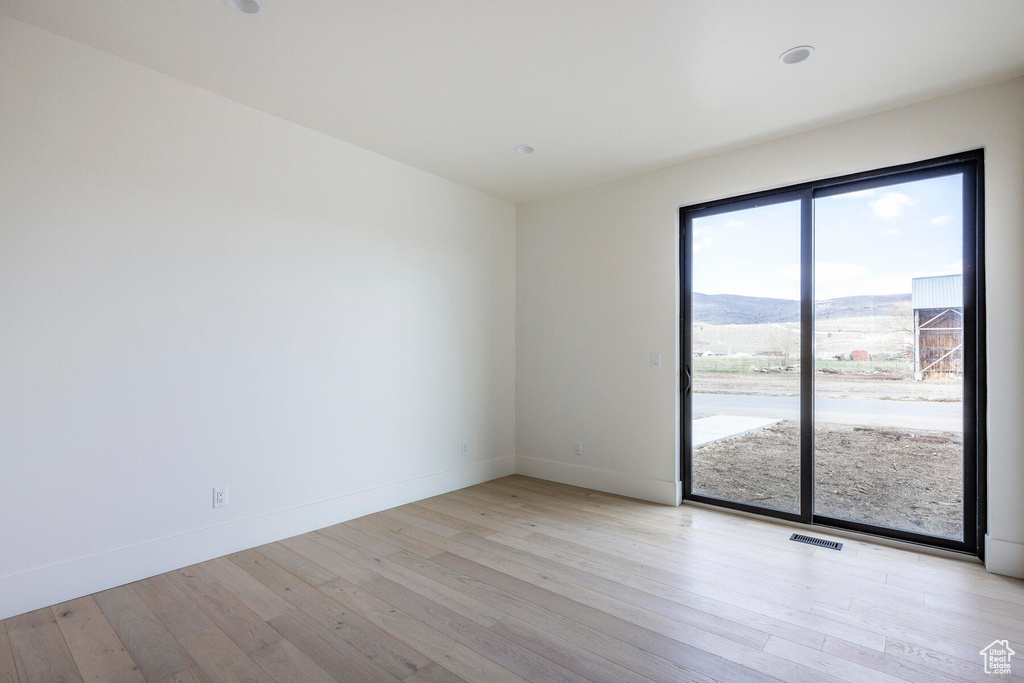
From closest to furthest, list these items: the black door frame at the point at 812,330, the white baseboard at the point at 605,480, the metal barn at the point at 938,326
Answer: the black door frame at the point at 812,330 < the metal barn at the point at 938,326 < the white baseboard at the point at 605,480

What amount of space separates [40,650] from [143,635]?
0.37m

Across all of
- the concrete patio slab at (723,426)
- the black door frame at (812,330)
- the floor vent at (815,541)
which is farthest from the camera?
the concrete patio slab at (723,426)

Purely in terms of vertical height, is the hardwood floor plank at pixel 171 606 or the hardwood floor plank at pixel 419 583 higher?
the hardwood floor plank at pixel 171 606

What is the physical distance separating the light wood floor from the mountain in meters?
1.56

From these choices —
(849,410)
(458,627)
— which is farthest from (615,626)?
(849,410)

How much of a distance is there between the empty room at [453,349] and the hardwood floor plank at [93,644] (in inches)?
0.7

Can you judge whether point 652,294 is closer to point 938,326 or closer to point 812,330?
point 812,330

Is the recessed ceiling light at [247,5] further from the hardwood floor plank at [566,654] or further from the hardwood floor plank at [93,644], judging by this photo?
the hardwood floor plank at [566,654]

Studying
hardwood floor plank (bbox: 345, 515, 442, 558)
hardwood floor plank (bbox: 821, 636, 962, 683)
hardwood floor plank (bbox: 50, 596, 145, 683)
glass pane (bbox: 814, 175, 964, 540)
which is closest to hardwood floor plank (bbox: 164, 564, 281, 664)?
hardwood floor plank (bbox: 50, 596, 145, 683)

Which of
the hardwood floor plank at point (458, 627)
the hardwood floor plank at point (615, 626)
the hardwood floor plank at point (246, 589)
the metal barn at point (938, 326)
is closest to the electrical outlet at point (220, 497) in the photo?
the hardwood floor plank at point (246, 589)

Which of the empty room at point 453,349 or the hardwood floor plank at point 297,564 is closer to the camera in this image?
the empty room at point 453,349

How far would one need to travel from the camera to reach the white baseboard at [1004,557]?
9.12 ft

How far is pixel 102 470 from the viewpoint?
2.66m

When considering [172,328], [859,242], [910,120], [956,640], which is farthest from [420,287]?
[956,640]
